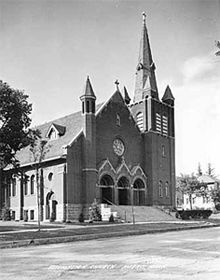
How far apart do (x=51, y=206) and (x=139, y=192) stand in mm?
11196

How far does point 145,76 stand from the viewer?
50.6 m

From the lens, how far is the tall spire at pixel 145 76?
48.7 meters

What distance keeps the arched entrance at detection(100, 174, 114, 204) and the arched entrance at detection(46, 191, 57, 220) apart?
541cm

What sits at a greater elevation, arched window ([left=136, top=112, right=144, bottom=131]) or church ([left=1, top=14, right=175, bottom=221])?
arched window ([left=136, top=112, right=144, bottom=131])

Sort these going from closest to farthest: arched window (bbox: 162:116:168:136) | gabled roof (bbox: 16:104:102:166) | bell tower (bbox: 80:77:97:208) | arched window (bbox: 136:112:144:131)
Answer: bell tower (bbox: 80:77:97:208), gabled roof (bbox: 16:104:102:166), arched window (bbox: 136:112:144:131), arched window (bbox: 162:116:168:136)

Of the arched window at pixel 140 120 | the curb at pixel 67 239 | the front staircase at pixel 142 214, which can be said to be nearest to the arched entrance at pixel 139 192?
the front staircase at pixel 142 214

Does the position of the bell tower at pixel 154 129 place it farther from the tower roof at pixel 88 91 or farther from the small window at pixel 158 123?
the tower roof at pixel 88 91

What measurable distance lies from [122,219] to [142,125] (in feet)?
48.8

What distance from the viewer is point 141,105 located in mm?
48906

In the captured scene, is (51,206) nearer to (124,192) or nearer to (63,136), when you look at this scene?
(63,136)

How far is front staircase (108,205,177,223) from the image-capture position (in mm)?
38469

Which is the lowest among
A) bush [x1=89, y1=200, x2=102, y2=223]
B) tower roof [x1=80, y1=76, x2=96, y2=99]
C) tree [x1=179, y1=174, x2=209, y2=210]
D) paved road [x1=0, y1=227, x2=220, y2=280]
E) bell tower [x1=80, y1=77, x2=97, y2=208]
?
bush [x1=89, y1=200, x2=102, y2=223]

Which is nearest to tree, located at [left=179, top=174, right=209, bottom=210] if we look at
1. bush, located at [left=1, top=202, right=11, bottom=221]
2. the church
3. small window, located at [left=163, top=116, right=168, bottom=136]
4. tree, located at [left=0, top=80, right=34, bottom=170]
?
the church

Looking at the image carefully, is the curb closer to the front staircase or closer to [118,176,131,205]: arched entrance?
the front staircase
